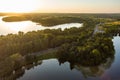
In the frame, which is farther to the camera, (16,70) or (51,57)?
(51,57)

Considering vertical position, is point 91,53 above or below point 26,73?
above

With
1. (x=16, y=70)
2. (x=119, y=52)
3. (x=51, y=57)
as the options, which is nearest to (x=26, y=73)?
(x=16, y=70)

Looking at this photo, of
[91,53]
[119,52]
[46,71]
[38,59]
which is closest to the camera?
[46,71]

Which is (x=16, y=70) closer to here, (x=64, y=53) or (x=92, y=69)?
(x=64, y=53)

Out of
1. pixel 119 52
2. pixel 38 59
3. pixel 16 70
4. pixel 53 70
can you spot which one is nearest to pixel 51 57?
pixel 38 59

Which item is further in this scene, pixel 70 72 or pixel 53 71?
pixel 53 71

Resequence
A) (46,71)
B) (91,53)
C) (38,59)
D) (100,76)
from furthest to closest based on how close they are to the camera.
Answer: (38,59) < (91,53) < (46,71) < (100,76)

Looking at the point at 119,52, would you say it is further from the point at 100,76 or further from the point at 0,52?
the point at 0,52
